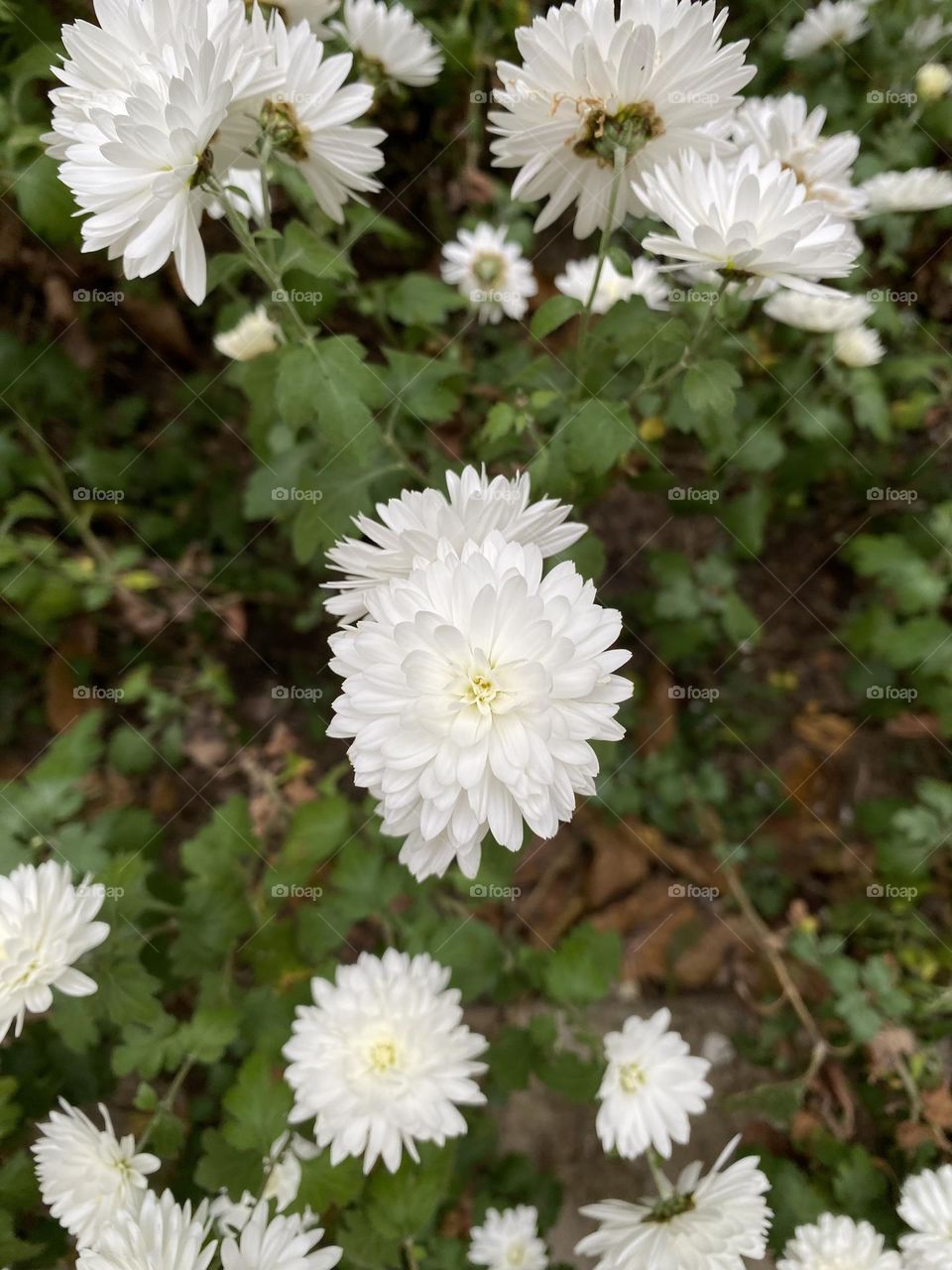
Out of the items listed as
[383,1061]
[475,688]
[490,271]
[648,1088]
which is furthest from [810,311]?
[383,1061]

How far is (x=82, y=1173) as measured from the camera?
1.31 metres

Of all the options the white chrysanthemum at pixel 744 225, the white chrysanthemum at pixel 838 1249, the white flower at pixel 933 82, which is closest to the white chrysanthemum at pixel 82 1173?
the white chrysanthemum at pixel 838 1249

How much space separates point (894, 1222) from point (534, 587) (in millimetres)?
1813

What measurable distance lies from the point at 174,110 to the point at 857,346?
1.96 m

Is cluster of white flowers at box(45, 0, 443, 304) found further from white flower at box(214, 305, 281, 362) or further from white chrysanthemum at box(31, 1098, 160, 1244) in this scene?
white chrysanthemum at box(31, 1098, 160, 1244)

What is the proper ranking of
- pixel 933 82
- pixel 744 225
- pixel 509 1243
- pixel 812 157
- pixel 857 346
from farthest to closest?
1. pixel 933 82
2. pixel 857 346
3. pixel 509 1243
4. pixel 812 157
5. pixel 744 225

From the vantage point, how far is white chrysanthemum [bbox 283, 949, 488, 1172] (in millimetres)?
1354

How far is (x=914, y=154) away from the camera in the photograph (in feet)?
8.13

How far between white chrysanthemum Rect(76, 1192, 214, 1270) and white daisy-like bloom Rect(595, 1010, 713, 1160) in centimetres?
75

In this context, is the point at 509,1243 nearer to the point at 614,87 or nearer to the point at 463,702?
the point at 463,702

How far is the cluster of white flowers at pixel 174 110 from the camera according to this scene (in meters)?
0.98

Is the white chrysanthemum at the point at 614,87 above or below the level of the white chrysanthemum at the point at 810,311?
below

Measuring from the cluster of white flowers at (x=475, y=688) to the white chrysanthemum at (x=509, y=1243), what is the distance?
3.88ft

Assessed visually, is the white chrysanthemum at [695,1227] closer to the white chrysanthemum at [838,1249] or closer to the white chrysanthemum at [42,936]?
the white chrysanthemum at [838,1249]
